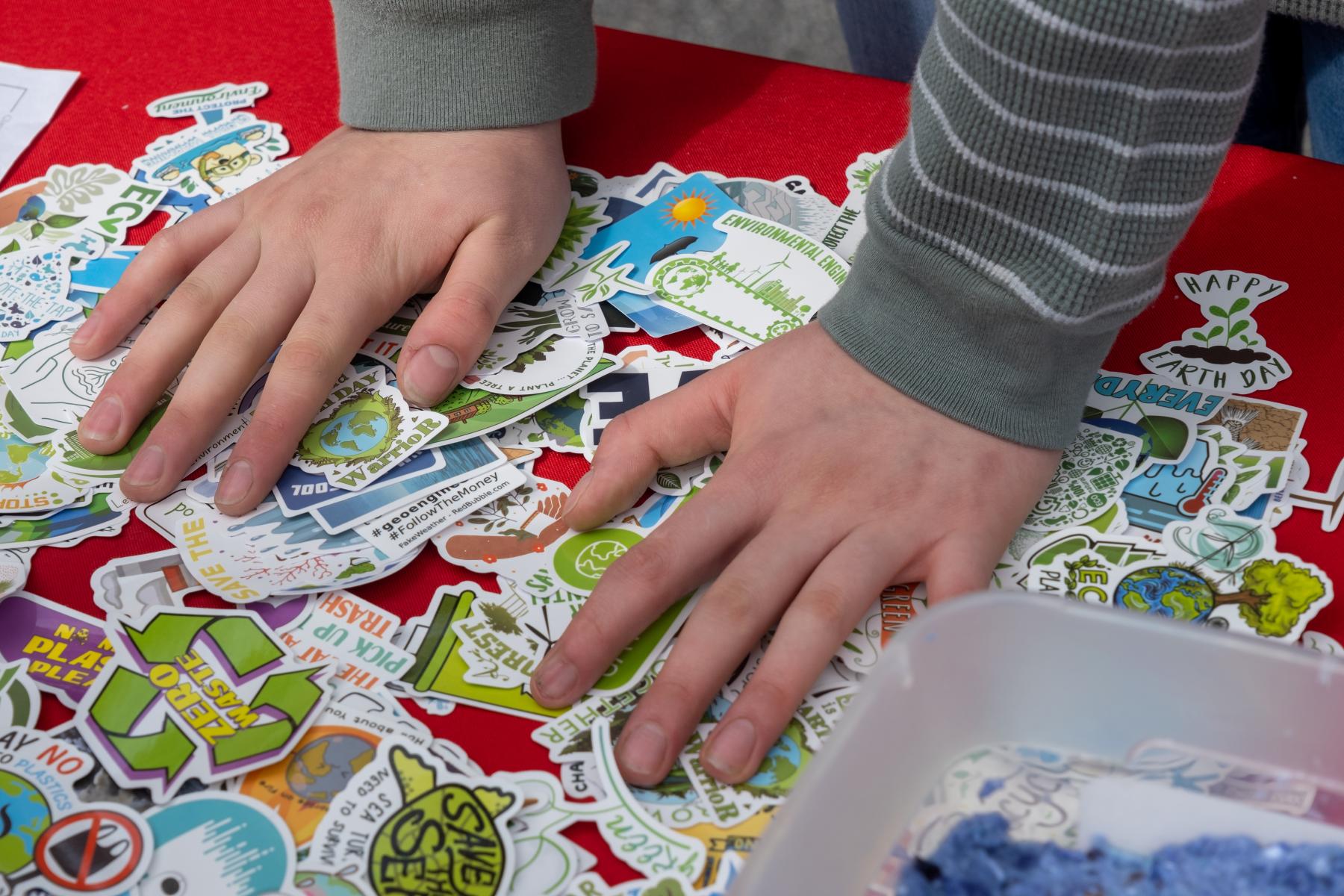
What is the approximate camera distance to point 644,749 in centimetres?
49

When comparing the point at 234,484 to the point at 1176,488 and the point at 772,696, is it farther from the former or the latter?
the point at 1176,488

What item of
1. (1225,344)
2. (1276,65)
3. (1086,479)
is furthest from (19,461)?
(1276,65)

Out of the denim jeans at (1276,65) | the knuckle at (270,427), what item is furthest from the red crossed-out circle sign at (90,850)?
the denim jeans at (1276,65)

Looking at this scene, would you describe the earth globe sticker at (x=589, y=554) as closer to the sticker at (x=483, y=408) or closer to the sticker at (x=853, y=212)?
the sticker at (x=483, y=408)

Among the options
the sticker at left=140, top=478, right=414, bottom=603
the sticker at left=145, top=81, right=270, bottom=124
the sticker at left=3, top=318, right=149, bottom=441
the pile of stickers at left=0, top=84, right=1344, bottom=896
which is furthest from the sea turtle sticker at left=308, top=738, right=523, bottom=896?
the sticker at left=145, top=81, right=270, bottom=124

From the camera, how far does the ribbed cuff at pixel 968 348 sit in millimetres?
572

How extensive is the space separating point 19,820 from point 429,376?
11.5 inches

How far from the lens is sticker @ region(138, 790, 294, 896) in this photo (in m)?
0.46

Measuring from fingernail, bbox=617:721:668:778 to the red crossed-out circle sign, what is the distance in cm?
20

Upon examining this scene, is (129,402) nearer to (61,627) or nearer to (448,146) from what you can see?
(61,627)

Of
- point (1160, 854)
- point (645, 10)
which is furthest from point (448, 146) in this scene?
point (645, 10)

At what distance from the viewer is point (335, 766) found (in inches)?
19.7

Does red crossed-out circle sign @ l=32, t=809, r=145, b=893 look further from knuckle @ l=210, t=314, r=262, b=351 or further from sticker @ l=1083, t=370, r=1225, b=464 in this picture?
sticker @ l=1083, t=370, r=1225, b=464

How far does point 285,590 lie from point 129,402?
17cm
